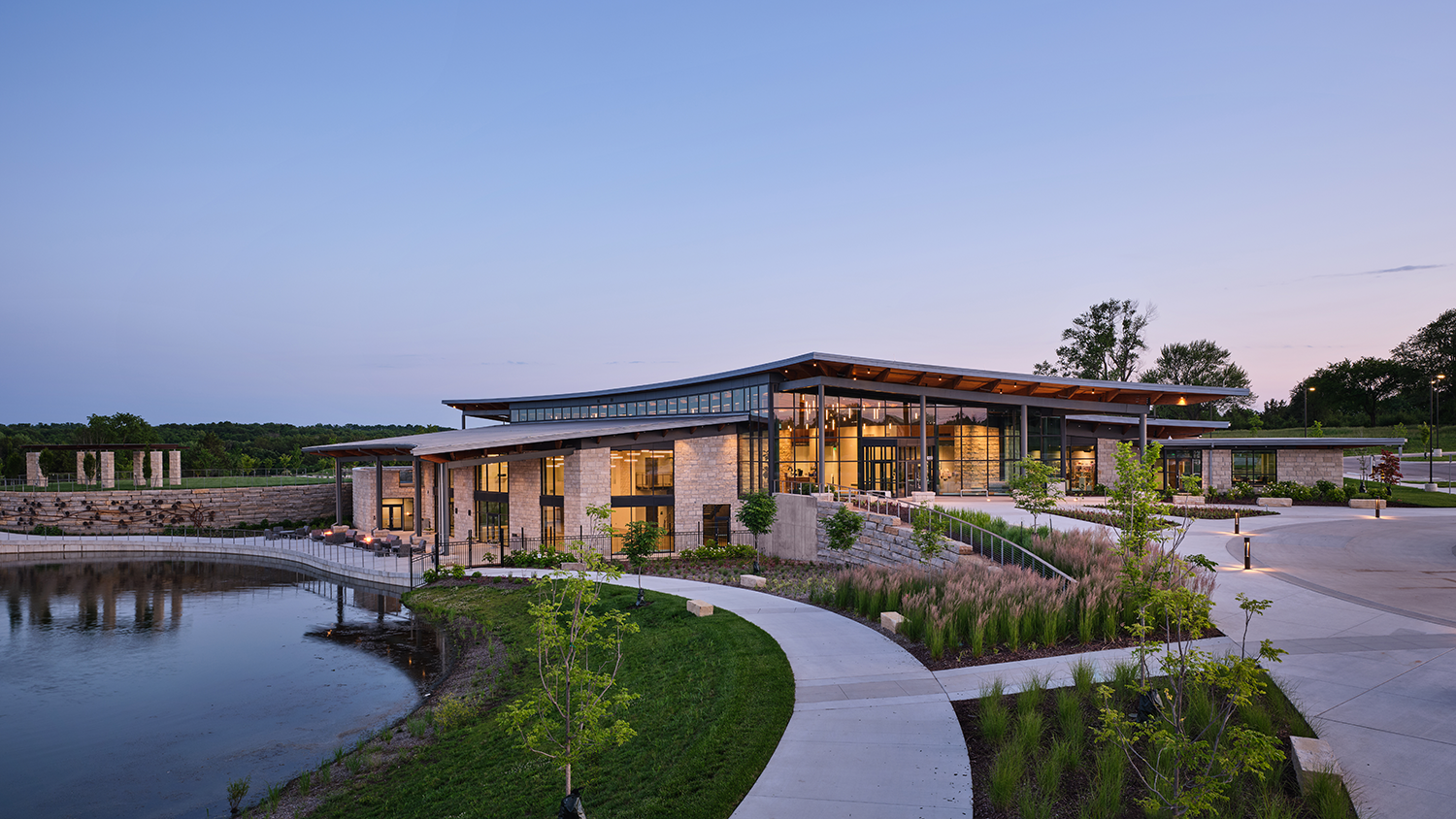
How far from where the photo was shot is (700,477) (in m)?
31.9

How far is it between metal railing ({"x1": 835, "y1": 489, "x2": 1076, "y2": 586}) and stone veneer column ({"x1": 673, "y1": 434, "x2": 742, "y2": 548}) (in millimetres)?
6846

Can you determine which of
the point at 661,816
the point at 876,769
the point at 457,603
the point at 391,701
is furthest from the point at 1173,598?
the point at 457,603

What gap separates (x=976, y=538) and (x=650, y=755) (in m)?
12.8

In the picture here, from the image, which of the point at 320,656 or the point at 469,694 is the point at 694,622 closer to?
the point at 469,694

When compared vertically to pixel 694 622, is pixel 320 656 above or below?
below

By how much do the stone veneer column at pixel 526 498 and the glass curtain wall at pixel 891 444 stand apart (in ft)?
35.5

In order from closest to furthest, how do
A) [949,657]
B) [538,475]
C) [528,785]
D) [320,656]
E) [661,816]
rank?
1. [661,816]
2. [528,785]
3. [949,657]
4. [320,656]
5. [538,475]

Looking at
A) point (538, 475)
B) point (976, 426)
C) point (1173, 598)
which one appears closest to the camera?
point (1173, 598)

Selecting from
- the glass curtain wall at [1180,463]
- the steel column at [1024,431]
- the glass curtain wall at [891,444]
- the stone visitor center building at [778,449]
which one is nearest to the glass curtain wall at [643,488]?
the stone visitor center building at [778,449]

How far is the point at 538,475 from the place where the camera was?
3198 centimetres

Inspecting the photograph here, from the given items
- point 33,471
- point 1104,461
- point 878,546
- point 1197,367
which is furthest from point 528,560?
point 1197,367

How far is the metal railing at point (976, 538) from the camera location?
1566 cm

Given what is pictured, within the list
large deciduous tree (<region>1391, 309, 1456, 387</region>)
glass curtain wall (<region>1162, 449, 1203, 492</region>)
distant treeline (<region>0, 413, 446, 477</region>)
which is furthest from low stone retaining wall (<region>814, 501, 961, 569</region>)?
large deciduous tree (<region>1391, 309, 1456, 387</region>)

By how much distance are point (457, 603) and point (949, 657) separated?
15880mm
